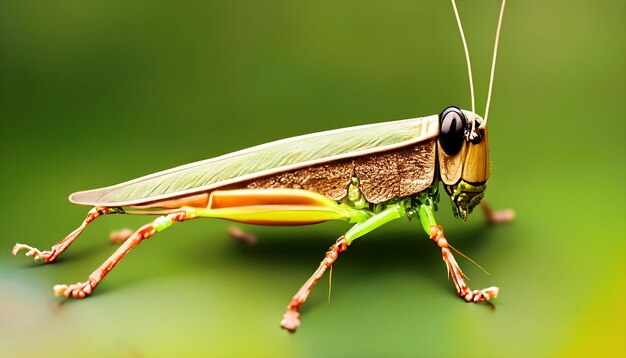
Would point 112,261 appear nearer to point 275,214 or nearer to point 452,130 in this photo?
point 275,214

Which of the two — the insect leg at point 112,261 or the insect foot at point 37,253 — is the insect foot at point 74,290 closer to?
the insect leg at point 112,261

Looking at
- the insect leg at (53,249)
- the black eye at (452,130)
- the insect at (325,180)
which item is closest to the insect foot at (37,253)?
the insect leg at (53,249)

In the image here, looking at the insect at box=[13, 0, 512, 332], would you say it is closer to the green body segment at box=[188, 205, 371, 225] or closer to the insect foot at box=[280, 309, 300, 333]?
the green body segment at box=[188, 205, 371, 225]

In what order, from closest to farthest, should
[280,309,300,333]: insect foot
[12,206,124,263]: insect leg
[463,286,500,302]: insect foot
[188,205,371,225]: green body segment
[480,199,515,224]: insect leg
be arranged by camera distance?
[280,309,300,333]: insect foot
[463,286,500,302]: insect foot
[188,205,371,225]: green body segment
[12,206,124,263]: insect leg
[480,199,515,224]: insect leg

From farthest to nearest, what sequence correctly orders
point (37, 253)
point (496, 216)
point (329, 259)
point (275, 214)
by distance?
point (496, 216)
point (37, 253)
point (275, 214)
point (329, 259)

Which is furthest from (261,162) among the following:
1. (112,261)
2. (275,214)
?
(112,261)

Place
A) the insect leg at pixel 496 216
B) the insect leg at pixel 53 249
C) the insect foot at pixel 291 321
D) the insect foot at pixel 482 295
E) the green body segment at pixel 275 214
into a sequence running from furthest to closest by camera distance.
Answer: the insect leg at pixel 496 216 → the insect leg at pixel 53 249 → the green body segment at pixel 275 214 → the insect foot at pixel 482 295 → the insect foot at pixel 291 321

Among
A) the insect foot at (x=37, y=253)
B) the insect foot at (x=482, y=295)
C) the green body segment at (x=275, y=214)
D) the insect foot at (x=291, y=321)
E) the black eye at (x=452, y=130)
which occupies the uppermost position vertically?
the black eye at (x=452, y=130)

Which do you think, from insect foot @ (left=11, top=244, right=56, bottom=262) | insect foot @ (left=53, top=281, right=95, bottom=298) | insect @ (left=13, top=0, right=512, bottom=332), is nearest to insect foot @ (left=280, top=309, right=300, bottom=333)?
insect @ (left=13, top=0, right=512, bottom=332)
